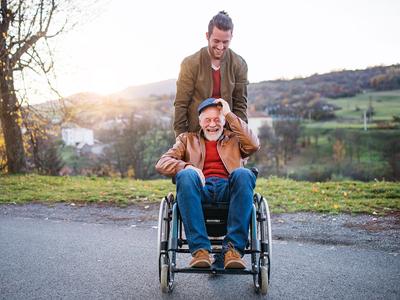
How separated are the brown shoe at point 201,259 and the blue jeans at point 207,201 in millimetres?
36

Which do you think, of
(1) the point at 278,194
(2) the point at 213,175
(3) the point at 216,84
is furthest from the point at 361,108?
(2) the point at 213,175

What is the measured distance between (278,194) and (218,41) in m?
5.07

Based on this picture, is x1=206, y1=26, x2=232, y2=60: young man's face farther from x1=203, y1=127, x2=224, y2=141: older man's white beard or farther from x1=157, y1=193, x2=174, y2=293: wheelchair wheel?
x1=157, y1=193, x2=174, y2=293: wheelchair wheel

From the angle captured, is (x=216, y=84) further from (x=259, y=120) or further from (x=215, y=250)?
(x=259, y=120)

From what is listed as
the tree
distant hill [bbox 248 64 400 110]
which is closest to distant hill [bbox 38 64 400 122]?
distant hill [bbox 248 64 400 110]

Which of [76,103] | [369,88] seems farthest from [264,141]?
[76,103]

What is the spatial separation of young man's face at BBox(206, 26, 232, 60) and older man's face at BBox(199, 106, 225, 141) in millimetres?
584

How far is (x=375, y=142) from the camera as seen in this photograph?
5712 cm

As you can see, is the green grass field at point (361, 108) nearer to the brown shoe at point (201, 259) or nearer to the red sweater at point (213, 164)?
the red sweater at point (213, 164)

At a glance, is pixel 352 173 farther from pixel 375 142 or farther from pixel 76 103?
pixel 76 103

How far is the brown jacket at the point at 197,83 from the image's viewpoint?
4.50 m

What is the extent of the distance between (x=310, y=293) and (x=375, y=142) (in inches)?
2269

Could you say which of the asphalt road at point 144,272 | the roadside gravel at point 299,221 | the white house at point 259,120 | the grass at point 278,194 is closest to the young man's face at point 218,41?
the asphalt road at point 144,272

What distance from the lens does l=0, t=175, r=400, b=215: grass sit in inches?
291
